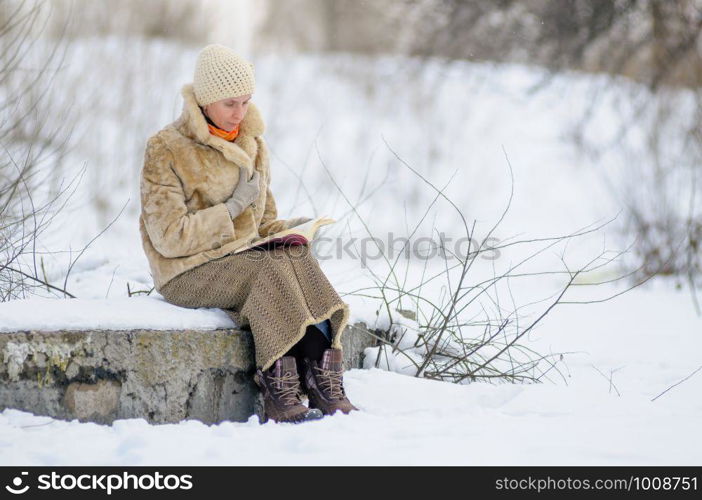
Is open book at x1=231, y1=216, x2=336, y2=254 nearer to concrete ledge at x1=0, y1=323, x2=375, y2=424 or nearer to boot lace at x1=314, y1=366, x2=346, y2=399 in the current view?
concrete ledge at x1=0, y1=323, x2=375, y2=424

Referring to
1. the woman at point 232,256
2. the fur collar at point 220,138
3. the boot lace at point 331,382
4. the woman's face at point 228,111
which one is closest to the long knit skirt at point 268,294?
the woman at point 232,256

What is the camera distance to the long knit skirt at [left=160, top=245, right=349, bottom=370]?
3164 mm

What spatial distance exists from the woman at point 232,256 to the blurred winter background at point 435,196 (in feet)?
0.68

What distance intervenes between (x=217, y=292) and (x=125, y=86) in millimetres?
5360

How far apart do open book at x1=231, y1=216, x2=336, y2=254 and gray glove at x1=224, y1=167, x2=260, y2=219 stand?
5.6 inches

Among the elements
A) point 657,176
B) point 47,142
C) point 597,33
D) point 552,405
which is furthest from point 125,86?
point 597,33

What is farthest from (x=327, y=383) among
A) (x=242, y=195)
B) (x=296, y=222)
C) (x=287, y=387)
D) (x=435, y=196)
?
(x=435, y=196)

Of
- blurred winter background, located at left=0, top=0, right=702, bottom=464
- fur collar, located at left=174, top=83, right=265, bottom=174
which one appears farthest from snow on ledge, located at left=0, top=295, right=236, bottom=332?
fur collar, located at left=174, top=83, right=265, bottom=174

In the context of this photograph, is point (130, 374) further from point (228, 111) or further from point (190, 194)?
point (228, 111)

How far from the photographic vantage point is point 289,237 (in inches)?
129

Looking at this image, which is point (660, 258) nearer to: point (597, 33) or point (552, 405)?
point (552, 405)

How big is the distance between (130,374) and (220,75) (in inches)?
44.9

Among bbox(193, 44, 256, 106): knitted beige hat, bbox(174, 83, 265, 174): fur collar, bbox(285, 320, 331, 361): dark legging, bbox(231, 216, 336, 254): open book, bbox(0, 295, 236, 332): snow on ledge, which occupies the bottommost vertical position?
bbox(285, 320, 331, 361): dark legging

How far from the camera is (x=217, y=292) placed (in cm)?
331
